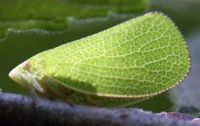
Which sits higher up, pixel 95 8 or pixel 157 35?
pixel 95 8

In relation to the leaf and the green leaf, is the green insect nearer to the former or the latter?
the leaf

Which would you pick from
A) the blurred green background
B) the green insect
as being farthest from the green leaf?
the green insect

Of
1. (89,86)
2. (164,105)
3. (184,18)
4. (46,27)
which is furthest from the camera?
(184,18)

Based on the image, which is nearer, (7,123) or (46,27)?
(7,123)

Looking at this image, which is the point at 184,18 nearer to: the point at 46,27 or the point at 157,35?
the point at 46,27

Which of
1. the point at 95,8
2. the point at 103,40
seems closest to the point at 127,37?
the point at 103,40

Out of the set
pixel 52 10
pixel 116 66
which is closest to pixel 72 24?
pixel 52 10

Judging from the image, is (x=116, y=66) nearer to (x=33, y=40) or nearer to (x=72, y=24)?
(x=33, y=40)
